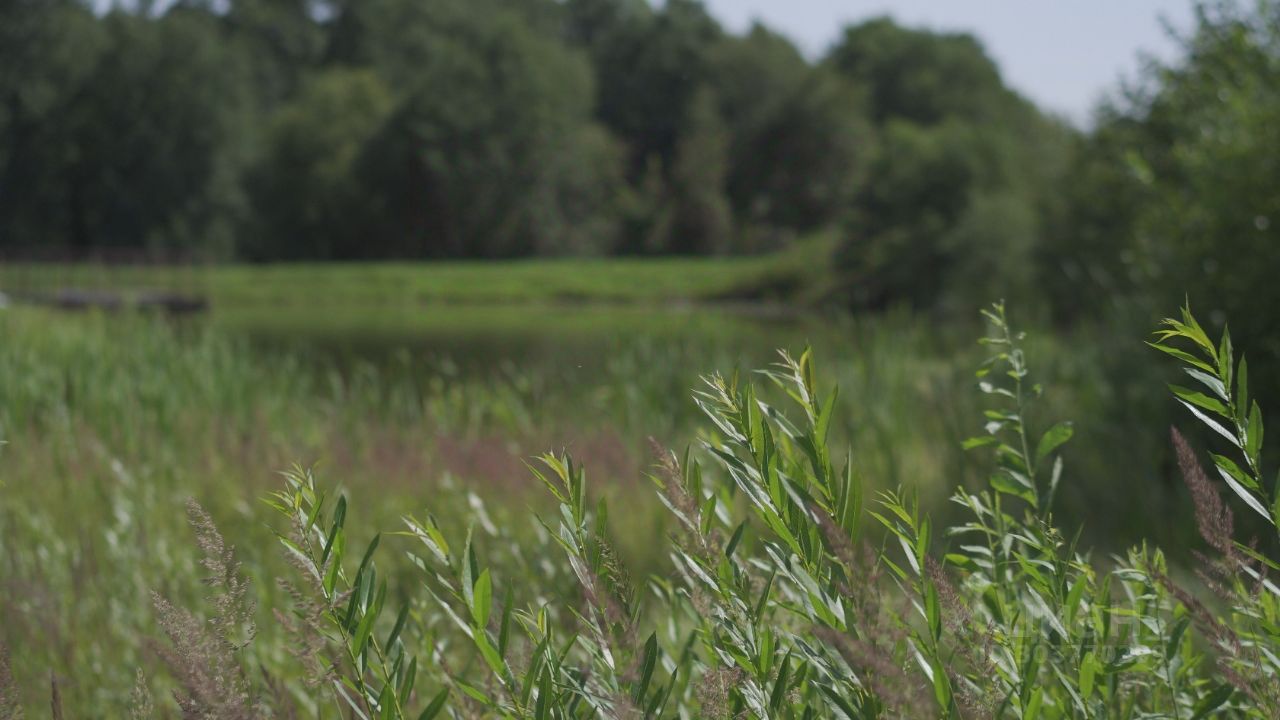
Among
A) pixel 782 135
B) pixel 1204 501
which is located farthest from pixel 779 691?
pixel 782 135

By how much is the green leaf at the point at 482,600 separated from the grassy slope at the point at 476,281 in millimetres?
43844

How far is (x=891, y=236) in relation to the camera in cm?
3728

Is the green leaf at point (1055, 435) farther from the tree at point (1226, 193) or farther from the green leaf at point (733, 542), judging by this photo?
the tree at point (1226, 193)

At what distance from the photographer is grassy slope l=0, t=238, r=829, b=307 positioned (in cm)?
4566

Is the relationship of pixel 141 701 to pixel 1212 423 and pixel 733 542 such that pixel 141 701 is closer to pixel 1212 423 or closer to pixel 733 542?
pixel 733 542

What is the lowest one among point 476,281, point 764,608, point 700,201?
point 476,281

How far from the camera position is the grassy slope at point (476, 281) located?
150ft

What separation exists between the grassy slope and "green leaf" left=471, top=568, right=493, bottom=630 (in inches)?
1726

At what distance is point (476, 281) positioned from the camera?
2044 inches

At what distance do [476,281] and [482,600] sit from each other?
51.5 m

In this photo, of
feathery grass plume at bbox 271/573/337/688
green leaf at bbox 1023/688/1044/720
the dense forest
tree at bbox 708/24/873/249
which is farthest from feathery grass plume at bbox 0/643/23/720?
tree at bbox 708/24/873/249

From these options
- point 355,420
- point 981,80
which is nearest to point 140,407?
point 355,420

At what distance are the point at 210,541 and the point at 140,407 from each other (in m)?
9.02

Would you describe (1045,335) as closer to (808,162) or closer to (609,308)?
(609,308)
